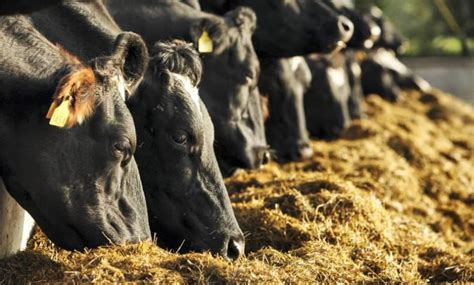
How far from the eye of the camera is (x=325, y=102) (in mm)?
15102

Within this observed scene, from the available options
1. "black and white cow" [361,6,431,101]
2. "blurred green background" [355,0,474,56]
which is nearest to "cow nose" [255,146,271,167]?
"black and white cow" [361,6,431,101]

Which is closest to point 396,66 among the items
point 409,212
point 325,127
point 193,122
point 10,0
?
point 325,127

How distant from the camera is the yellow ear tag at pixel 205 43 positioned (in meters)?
8.77

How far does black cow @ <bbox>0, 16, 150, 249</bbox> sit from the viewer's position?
19.7 feet

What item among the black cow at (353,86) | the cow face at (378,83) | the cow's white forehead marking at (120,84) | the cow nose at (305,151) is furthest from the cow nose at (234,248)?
the cow face at (378,83)

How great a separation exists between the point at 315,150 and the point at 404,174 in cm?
124

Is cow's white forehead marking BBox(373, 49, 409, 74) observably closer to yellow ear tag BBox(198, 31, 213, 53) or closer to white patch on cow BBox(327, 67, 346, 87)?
white patch on cow BBox(327, 67, 346, 87)

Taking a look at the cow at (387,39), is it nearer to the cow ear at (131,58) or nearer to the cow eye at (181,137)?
the cow eye at (181,137)

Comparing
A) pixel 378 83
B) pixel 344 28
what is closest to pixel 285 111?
pixel 344 28

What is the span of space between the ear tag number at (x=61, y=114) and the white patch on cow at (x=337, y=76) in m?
9.61

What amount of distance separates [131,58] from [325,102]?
8.74 metres

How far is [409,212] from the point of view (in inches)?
417

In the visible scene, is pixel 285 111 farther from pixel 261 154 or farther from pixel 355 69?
pixel 355 69

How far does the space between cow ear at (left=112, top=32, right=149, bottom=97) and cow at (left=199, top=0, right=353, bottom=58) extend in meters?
4.43
